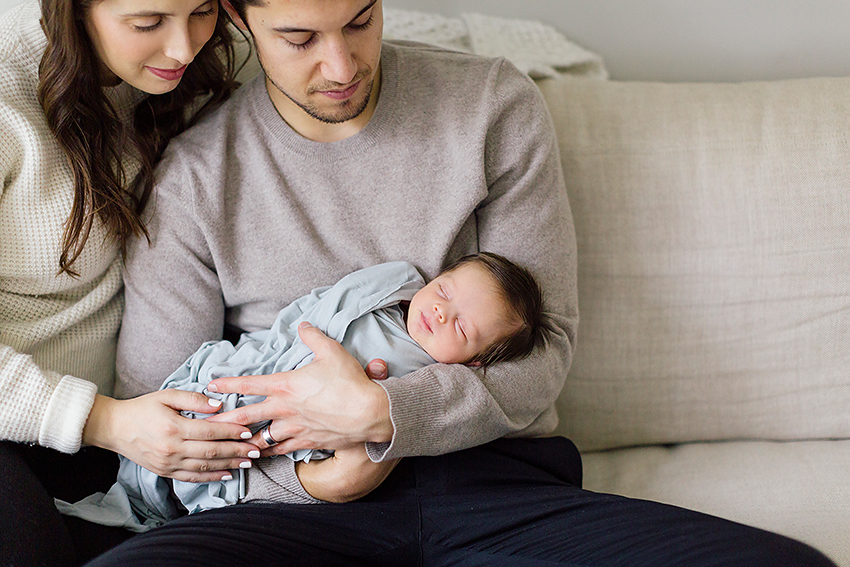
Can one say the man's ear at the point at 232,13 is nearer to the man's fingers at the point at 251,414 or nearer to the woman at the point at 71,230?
the woman at the point at 71,230

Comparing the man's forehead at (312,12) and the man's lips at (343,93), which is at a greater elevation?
the man's forehead at (312,12)

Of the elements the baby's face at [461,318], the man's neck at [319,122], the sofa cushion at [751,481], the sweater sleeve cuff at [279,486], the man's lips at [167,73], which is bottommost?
the sofa cushion at [751,481]

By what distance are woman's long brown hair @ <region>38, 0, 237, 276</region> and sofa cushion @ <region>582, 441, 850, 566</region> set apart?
1.24 meters

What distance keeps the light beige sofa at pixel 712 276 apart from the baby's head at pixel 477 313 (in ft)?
1.35

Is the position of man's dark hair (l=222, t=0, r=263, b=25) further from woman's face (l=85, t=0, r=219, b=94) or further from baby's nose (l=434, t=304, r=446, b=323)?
baby's nose (l=434, t=304, r=446, b=323)

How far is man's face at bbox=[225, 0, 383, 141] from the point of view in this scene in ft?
4.08

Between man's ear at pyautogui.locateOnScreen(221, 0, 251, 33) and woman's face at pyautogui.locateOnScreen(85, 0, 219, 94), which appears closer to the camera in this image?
woman's face at pyautogui.locateOnScreen(85, 0, 219, 94)

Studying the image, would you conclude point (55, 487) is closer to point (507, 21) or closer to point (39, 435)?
point (39, 435)

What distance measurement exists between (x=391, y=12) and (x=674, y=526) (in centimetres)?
141

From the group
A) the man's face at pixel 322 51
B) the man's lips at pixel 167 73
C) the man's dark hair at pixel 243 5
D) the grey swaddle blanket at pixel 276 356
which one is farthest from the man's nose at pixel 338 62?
the grey swaddle blanket at pixel 276 356

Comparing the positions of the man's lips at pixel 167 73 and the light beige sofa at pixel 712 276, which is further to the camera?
the light beige sofa at pixel 712 276

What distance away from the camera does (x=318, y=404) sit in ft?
4.14

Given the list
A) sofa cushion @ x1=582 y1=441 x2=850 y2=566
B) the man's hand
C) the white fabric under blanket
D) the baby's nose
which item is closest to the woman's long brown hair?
the man's hand

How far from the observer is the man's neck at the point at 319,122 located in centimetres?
148
